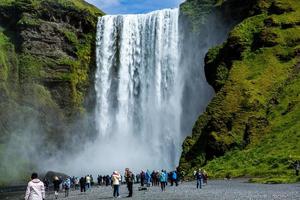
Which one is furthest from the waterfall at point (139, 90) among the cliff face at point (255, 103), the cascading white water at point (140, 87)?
the cliff face at point (255, 103)

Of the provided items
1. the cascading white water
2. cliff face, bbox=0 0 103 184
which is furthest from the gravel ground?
cliff face, bbox=0 0 103 184

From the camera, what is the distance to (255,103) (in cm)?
6812

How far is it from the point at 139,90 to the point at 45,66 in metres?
20.6

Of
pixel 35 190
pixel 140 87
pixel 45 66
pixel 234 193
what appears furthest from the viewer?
pixel 45 66

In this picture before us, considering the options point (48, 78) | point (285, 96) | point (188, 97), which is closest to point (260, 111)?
point (285, 96)

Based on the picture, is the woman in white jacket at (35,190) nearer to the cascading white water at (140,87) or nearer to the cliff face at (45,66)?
the cascading white water at (140,87)

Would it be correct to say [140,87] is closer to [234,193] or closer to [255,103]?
[255,103]

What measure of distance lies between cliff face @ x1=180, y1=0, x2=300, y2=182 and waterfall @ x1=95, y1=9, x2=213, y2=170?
19.2 m

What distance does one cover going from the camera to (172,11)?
351 feet

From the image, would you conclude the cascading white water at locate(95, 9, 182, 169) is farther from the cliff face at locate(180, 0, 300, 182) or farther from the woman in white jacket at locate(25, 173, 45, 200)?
the woman in white jacket at locate(25, 173, 45, 200)

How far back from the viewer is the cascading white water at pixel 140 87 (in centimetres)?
9944

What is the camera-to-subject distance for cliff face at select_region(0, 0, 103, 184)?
105250 mm

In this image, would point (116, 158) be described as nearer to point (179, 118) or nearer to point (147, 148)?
point (147, 148)

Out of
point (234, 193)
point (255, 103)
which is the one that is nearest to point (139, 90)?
point (255, 103)
